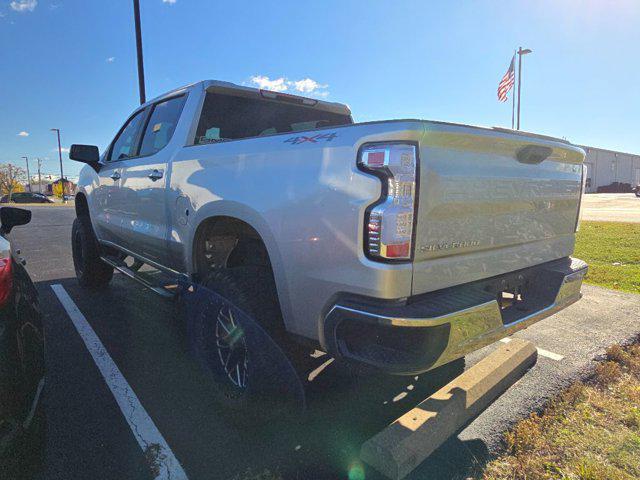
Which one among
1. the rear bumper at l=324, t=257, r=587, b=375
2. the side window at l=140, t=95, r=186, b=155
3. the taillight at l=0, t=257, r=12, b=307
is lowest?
the rear bumper at l=324, t=257, r=587, b=375

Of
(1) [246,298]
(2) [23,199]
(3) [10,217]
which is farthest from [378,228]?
(2) [23,199]

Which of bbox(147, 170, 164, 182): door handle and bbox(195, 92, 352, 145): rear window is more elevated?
bbox(195, 92, 352, 145): rear window

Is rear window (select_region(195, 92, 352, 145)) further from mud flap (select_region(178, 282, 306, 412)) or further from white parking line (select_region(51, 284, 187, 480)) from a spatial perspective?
white parking line (select_region(51, 284, 187, 480))

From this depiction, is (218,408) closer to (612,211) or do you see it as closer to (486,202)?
(486,202)

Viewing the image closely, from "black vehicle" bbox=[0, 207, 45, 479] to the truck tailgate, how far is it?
167 centimetres

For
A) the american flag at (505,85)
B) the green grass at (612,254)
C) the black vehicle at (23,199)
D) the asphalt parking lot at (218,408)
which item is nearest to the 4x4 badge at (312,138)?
the asphalt parking lot at (218,408)

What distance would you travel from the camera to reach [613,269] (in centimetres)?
657

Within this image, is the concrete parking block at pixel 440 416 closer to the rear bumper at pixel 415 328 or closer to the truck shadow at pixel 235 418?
the truck shadow at pixel 235 418

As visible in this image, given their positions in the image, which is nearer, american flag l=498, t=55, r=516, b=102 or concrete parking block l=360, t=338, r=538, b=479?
concrete parking block l=360, t=338, r=538, b=479

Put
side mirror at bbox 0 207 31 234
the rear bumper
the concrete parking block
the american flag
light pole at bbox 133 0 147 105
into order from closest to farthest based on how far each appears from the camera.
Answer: the rear bumper < the concrete parking block < side mirror at bbox 0 207 31 234 < light pole at bbox 133 0 147 105 < the american flag

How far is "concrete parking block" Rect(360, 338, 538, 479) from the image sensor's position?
208cm

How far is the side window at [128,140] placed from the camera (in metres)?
4.32

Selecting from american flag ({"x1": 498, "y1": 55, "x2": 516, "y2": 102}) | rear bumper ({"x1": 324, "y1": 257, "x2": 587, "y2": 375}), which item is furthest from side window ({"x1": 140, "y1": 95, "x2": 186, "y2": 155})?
american flag ({"x1": 498, "y1": 55, "x2": 516, "y2": 102})

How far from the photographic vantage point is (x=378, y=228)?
1.79 metres
